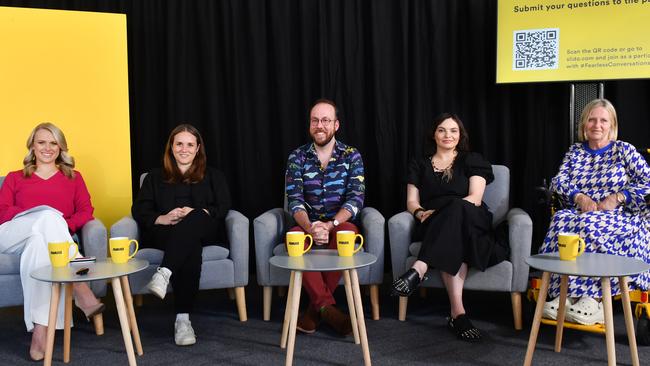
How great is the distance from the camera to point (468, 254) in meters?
2.92

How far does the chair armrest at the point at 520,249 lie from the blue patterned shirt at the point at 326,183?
0.82 metres

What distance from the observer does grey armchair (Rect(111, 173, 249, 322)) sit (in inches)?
119

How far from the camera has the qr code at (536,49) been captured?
3490 mm

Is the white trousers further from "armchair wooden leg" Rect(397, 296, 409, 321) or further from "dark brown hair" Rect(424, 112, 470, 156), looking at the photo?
"dark brown hair" Rect(424, 112, 470, 156)

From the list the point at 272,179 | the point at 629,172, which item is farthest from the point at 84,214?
the point at 629,172

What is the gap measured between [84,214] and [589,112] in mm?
2713

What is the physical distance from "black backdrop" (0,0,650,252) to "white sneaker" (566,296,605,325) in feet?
4.09

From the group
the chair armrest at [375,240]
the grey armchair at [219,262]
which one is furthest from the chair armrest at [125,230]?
the chair armrest at [375,240]

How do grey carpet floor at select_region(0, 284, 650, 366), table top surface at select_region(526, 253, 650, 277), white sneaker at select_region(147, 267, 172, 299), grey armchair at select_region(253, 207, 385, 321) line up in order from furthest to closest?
grey armchair at select_region(253, 207, 385, 321) → white sneaker at select_region(147, 267, 172, 299) → grey carpet floor at select_region(0, 284, 650, 366) → table top surface at select_region(526, 253, 650, 277)

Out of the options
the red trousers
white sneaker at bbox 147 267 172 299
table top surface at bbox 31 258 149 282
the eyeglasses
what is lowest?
the red trousers

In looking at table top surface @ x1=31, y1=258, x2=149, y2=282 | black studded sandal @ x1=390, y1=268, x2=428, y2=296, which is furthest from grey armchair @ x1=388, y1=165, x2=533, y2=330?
table top surface @ x1=31, y1=258, x2=149, y2=282

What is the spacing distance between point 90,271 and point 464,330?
1.66 m

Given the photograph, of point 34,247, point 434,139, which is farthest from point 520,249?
point 34,247

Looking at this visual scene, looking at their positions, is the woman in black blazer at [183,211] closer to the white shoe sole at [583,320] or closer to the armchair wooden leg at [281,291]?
the armchair wooden leg at [281,291]
